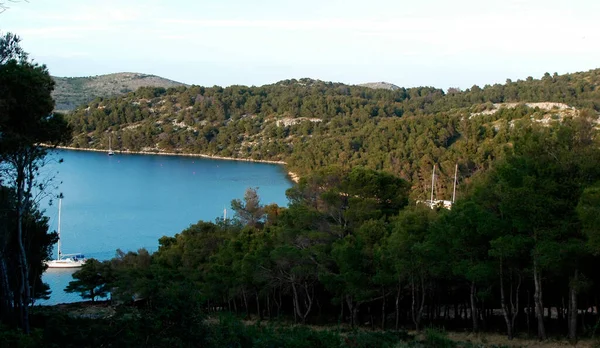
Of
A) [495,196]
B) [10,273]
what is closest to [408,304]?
[495,196]

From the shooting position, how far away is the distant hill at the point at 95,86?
410 ft

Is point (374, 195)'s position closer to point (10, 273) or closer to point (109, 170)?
point (10, 273)

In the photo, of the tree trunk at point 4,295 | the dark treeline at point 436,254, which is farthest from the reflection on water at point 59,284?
the tree trunk at point 4,295

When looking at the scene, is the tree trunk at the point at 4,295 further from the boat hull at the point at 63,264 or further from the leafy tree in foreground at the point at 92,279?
the boat hull at the point at 63,264

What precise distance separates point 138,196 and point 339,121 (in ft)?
123

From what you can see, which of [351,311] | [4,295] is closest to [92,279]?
[4,295]

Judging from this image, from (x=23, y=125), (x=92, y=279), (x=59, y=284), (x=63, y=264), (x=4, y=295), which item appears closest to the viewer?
(x=23, y=125)

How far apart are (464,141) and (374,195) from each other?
1035 inches

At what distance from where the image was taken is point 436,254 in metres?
11.5

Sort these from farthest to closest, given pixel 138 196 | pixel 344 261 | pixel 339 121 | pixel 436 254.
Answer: pixel 339 121 → pixel 138 196 → pixel 344 261 → pixel 436 254

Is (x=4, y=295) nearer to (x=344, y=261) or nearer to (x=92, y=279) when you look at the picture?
(x=344, y=261)

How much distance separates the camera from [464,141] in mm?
40969

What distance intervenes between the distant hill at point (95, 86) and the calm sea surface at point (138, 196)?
45748 millimetres

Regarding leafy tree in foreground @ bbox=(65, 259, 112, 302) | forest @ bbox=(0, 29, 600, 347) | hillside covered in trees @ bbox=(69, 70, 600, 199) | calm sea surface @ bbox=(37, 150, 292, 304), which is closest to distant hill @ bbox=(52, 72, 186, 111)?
hillside covered in trees @ bbox=(69, 70, 600, 199)
